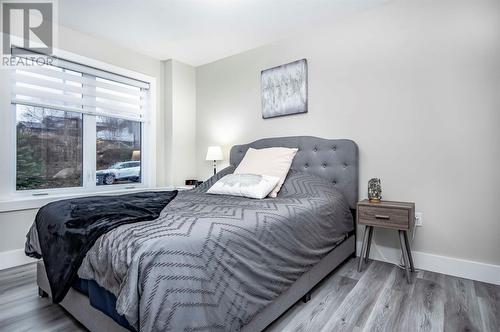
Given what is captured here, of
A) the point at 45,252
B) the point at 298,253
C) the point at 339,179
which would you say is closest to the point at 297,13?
the point at 339,179

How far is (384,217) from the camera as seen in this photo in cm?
210

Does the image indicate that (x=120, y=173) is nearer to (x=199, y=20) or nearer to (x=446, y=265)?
(x=199, y=20)

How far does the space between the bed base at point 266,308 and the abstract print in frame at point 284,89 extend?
162cm

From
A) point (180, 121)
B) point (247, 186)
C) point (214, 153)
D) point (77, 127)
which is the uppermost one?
point (180, 121)

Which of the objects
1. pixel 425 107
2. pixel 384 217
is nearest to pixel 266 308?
pixel 384 217

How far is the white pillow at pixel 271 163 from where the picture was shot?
8.43ft

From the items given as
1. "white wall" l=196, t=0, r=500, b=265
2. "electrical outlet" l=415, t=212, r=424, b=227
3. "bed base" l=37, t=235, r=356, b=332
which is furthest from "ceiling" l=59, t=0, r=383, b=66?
"bed base" l=37, t=235, r=356, b=332

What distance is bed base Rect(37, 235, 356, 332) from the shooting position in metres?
1.26

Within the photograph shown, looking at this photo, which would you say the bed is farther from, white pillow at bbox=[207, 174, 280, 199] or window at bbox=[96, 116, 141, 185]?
window at bbox=[96, 116, 141, 185]

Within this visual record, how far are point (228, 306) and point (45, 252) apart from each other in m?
1.25

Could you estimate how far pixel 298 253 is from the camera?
1.62 metres

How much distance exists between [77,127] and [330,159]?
111 inches

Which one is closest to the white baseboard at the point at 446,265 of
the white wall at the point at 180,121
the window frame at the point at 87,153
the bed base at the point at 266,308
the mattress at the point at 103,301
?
the bed base at the point at 266,308

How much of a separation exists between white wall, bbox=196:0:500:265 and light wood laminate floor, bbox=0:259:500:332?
41 centimetres
